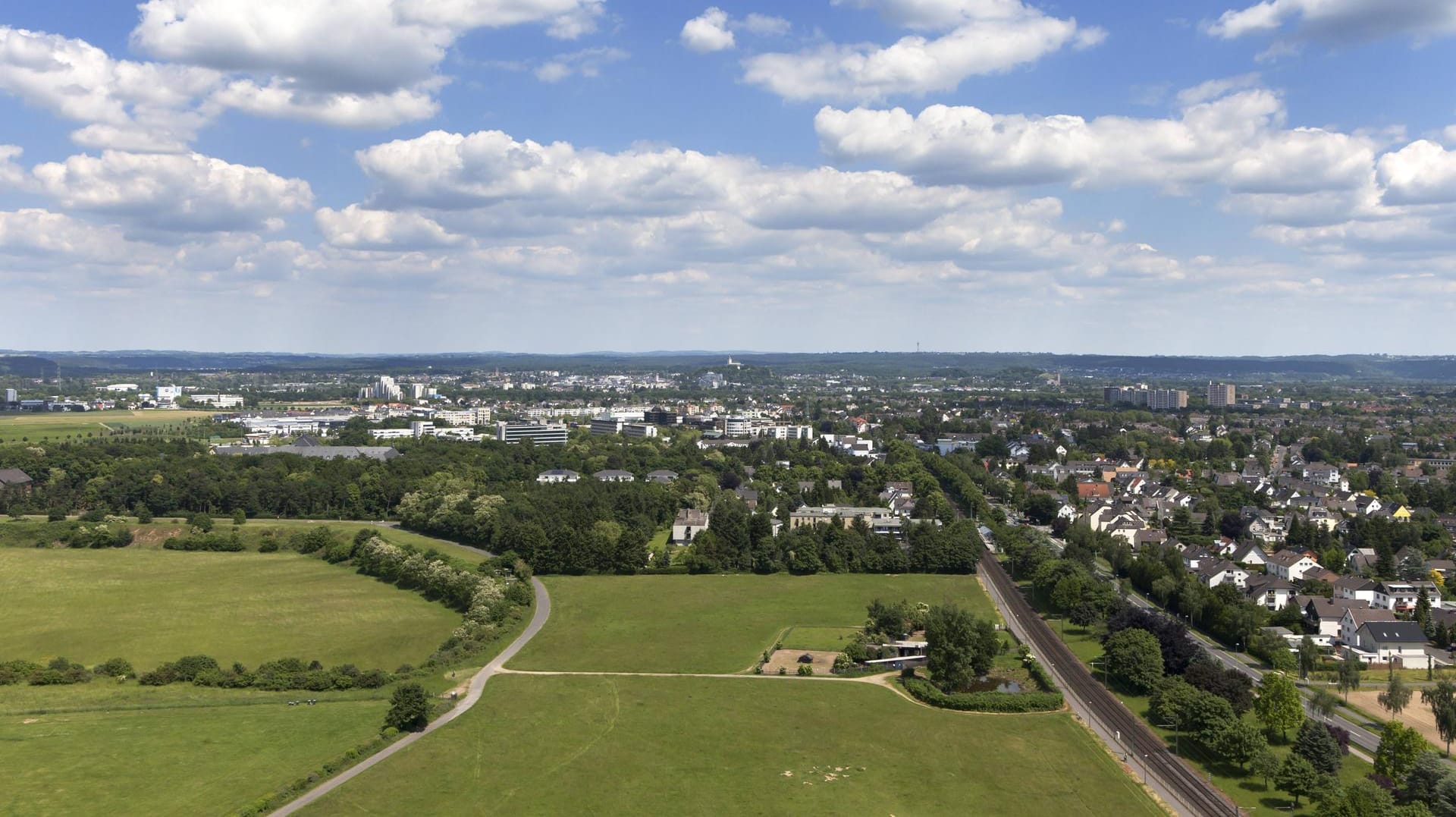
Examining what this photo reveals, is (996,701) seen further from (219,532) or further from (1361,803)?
(219,532)

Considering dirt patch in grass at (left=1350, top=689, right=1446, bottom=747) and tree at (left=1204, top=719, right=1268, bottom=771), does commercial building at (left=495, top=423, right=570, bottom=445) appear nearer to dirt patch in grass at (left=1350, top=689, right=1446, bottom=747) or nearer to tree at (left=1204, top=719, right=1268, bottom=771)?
dirt patch in grass at (left=1350, top=689, right=1446, bottom=747)

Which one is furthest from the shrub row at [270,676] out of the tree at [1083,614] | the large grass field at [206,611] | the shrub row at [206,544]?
the shrub row at [206,544]

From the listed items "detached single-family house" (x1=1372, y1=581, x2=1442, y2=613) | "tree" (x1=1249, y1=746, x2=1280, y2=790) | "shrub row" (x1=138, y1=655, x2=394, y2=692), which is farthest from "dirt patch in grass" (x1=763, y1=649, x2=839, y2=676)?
"detached single-family house" (x1=1372, y1=581, x2=1442, y2=613)

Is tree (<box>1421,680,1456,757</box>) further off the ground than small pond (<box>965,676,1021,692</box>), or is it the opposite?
tree (<box>1421,680,1456,757</box>)

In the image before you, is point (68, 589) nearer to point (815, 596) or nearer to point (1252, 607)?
point (815, 596)

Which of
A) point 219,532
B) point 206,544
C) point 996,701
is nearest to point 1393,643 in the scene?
point 996,701

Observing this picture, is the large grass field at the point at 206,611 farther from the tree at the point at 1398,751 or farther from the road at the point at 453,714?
the tree at the point at 1398,751

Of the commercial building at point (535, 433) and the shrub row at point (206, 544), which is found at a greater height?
the commercial building at point (535, 433)
